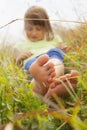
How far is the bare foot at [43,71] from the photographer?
110 cm

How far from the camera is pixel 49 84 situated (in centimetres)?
110

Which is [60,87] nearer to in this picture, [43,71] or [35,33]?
[43,71]

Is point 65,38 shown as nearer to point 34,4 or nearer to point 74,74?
point 34,4

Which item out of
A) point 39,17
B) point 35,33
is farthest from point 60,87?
point 39,17

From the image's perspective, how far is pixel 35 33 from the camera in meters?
2.19

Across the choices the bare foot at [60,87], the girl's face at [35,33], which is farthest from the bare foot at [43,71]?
the girl's face at [35,33]

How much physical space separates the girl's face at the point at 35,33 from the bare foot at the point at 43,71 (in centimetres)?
108

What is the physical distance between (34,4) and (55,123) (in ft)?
5.40

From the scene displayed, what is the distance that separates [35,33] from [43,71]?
109 cm

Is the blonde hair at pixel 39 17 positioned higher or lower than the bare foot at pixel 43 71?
higher

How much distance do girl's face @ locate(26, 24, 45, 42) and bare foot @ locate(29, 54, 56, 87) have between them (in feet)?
3.56

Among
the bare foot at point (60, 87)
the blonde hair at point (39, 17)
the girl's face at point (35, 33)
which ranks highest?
the blonde hair at point (39, 17)

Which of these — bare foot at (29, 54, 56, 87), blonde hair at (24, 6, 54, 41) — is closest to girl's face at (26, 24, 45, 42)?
blonde hair at (24, 6, 54, 41)

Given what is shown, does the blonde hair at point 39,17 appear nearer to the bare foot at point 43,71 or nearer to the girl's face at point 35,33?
the girl's face at point 35,33
